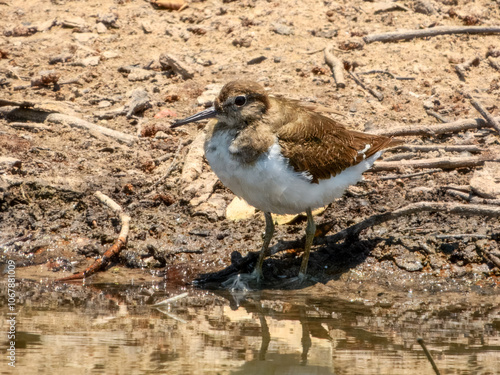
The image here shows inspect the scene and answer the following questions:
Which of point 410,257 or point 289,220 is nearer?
point 410,257

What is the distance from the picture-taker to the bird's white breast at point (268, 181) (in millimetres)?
5914

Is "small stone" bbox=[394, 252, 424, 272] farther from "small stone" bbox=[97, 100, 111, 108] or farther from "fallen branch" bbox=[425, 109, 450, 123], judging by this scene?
"small stone" bbox=[97, 100, 111, 108]

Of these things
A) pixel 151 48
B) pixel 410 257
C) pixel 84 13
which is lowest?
pixel 410 257

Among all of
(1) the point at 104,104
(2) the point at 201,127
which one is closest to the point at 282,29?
(2) the point at 201,127

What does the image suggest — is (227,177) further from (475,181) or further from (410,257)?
(475,181)

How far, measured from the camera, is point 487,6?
34.9 feet

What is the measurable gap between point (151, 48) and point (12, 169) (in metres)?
3.25

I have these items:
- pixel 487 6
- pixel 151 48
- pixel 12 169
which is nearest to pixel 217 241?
pixel 12 169

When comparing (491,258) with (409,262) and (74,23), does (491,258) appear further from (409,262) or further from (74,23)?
(74,23)

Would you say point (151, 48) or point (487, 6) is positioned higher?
point (487, 6)

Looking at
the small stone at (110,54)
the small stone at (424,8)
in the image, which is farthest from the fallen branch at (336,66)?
the small stone at (110,54)

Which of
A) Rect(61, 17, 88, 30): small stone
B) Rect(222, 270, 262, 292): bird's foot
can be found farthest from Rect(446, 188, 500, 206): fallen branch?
Rect(61, 17, 88, 30): small stone

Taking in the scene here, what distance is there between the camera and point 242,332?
5.19m

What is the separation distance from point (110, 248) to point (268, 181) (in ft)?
5.95
